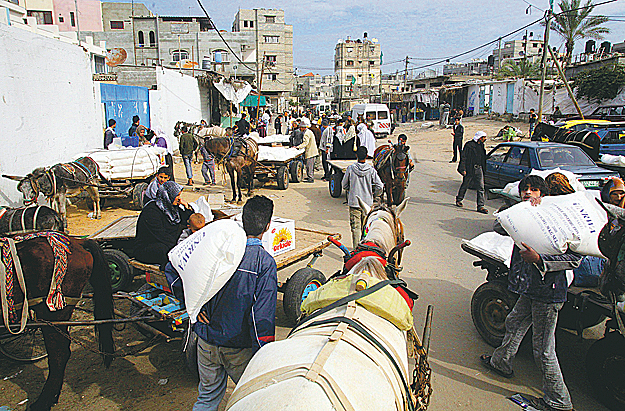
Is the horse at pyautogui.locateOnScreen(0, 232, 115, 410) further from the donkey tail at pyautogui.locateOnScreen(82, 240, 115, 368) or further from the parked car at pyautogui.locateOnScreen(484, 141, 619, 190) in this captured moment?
the parked car at pyautogui.locateOnScreen(484, 141, 619, 190)

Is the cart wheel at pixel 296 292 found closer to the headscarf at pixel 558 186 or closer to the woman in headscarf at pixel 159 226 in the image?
the woman in headscarf at pixel 159 226

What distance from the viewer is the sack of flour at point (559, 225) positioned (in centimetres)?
317

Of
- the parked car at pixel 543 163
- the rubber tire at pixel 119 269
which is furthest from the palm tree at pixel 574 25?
the rubber tire at pixel 119 269

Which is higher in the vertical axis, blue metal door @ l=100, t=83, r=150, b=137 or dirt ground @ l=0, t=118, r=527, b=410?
blue metal door @ l=100, t=83, r=150, b=137

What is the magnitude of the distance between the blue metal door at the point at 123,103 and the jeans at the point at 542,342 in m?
13.6

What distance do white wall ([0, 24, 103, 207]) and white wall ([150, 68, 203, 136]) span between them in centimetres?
605

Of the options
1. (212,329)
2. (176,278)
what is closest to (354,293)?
(212,329)

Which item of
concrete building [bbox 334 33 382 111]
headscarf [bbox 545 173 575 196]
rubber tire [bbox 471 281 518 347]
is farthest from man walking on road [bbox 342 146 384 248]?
concrete building [bbox 334 33 382 111]

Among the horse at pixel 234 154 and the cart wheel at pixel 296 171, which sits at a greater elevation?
the horse at pixel 234 154

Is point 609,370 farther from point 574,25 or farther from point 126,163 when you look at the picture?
point 574,25

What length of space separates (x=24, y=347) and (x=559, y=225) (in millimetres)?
5132

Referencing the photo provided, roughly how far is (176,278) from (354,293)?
173 centimetres

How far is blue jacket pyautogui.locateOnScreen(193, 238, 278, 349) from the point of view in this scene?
244 centimetres

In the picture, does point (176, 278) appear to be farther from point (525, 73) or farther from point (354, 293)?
point (525, 73)
